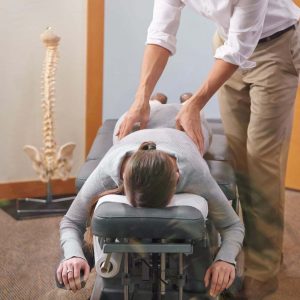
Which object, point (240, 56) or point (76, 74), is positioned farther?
point (76, 74)

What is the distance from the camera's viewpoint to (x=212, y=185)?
4.18ft

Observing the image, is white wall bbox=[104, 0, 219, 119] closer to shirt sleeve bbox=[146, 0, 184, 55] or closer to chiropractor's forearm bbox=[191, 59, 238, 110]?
shirt sleeve bbox=[146, 0, 184, 55]

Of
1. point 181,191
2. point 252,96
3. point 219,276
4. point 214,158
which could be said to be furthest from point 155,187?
point 252,96

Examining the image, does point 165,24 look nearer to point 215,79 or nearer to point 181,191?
point 215,79

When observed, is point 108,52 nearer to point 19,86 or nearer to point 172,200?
point 19,86

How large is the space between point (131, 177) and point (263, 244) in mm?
712

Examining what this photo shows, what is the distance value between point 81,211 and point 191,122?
0.37m

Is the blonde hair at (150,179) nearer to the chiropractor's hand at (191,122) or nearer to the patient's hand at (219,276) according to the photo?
the patient's hand at (219,276)

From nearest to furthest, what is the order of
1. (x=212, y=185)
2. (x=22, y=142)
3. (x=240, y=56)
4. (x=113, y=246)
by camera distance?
(x=113, y=246) → (x=212, y=185) → (x=240, y=56) → (x=22, y=142)

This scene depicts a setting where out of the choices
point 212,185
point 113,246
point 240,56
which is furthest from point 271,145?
point 113,246

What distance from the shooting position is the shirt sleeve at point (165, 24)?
1634 mm

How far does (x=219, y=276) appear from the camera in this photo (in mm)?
1188

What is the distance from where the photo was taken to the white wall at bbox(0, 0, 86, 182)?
2211 millimetres

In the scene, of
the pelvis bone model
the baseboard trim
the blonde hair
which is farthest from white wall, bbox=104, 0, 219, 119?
the blonde hair
